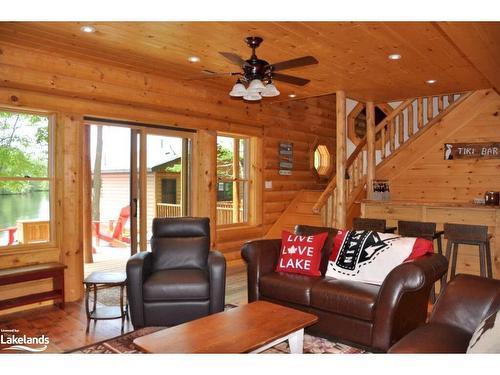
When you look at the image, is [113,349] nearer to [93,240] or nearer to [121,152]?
[121,152]

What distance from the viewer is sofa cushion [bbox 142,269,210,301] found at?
349cm

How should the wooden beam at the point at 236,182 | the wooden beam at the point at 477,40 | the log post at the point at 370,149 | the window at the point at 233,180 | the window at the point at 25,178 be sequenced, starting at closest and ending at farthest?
1. the wooden beam at the point at 477,40
2. the window at the point at 25,178
3. the log post at the point at 370,149
4. the window at the point at 233,180
5. the wooden beam at the point at 236,182

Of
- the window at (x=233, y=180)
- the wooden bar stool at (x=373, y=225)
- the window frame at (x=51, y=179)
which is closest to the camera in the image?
the window frame at (x=51, y=179)

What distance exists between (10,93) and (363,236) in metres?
3.70

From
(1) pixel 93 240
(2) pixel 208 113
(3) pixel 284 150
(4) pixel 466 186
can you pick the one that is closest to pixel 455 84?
(4) pixel 466 186

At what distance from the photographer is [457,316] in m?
2.27

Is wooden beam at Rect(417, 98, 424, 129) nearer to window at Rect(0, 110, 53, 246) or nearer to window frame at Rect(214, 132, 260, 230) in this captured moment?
window frame at Rect(214, 132, 260, 230)

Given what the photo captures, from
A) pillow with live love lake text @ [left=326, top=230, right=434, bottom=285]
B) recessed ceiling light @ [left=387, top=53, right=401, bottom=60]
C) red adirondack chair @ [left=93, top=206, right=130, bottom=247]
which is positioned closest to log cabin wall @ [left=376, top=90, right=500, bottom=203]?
recessed ceiling light @ [left=387, top=53, right=401, bottom=60]

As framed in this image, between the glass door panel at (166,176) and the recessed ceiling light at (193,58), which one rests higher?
the recessed ceiling light at (193,58)

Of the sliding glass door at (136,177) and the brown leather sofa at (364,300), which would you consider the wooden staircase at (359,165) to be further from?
the brown leather sofa at (364,300)

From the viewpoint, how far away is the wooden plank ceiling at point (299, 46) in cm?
354

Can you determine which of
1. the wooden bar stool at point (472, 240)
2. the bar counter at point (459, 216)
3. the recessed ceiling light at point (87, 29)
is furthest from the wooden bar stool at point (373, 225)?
the recessed ceiling light at point (87, 29)

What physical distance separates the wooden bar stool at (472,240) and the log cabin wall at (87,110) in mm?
3240
